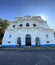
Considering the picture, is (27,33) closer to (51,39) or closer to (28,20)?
(28,20)

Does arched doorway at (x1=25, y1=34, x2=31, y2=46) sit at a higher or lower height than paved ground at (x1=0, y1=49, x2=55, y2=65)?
higher

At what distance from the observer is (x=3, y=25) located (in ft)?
149

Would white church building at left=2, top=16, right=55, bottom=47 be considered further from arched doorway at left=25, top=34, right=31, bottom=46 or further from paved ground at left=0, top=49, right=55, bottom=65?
paved ground at left=0, top=49, right=55, bottom=65

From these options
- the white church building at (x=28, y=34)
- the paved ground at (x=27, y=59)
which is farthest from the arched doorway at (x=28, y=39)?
the paved ground at (x=27, y=59)

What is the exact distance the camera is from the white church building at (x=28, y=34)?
3228 cm

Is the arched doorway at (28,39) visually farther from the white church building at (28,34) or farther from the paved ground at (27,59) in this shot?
the paved ground at (27,59)

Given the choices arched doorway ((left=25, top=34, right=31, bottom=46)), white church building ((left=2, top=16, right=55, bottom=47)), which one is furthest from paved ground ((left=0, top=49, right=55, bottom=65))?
arched doorway ((left=25, top=34, right=31, bottom=46))

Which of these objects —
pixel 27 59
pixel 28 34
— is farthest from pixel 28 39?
pixel 27 59

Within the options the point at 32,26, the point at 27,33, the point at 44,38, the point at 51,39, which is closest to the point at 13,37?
the point at 27,33

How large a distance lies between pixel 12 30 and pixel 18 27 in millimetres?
2699

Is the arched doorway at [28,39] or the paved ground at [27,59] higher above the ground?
the arched doorway at [28,39]

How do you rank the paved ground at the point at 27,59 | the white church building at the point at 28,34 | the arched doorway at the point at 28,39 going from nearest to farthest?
the paved ground at the point at 27,59 < the white church building at the point at 28,34 < the arched doorway at the point at 28,39

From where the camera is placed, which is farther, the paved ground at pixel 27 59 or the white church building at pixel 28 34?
the white church building at pixel 28 34

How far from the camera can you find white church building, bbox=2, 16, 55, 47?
32281 millimetres
